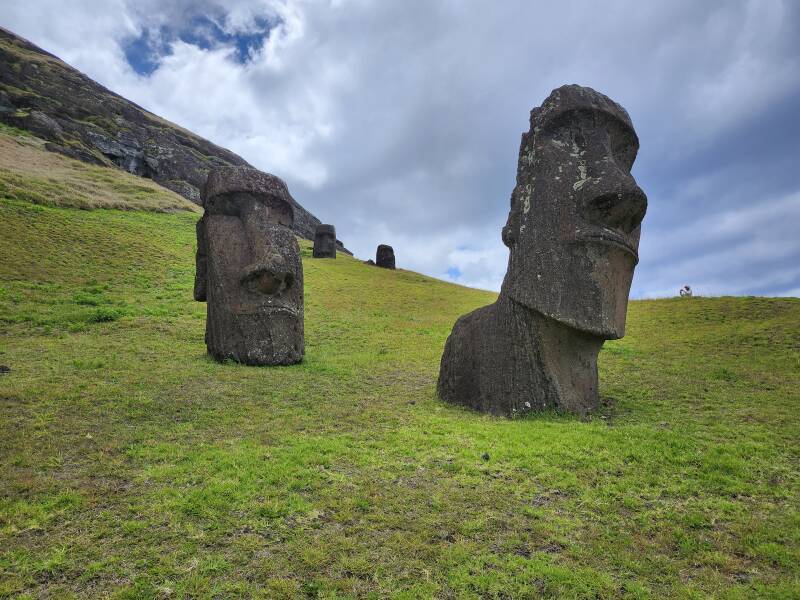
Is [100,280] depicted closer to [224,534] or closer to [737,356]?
[224,534]

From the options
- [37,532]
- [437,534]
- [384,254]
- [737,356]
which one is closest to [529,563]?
[437,534]

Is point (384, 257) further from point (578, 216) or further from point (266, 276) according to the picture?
point (578, 216)

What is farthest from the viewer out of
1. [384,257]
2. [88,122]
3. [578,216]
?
[88,122]

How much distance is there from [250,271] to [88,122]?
195ft

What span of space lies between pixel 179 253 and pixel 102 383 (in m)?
20.3

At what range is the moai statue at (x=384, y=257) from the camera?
40.9 meters

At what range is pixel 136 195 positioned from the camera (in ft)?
134

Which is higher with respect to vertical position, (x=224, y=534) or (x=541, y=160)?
(x=541, y=160)

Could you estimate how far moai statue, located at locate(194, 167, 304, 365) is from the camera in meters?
10.3

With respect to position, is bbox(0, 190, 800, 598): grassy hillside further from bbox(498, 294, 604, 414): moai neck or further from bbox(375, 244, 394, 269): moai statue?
bbox(375, 244, 394, 269): moai statue

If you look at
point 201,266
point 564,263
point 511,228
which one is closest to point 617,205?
point 564,263

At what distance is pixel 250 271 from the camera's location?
33.6 ft

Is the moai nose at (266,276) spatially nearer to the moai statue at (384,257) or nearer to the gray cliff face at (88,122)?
the moai statue at (384,257)

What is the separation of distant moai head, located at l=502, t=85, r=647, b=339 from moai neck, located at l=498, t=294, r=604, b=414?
214 mm
